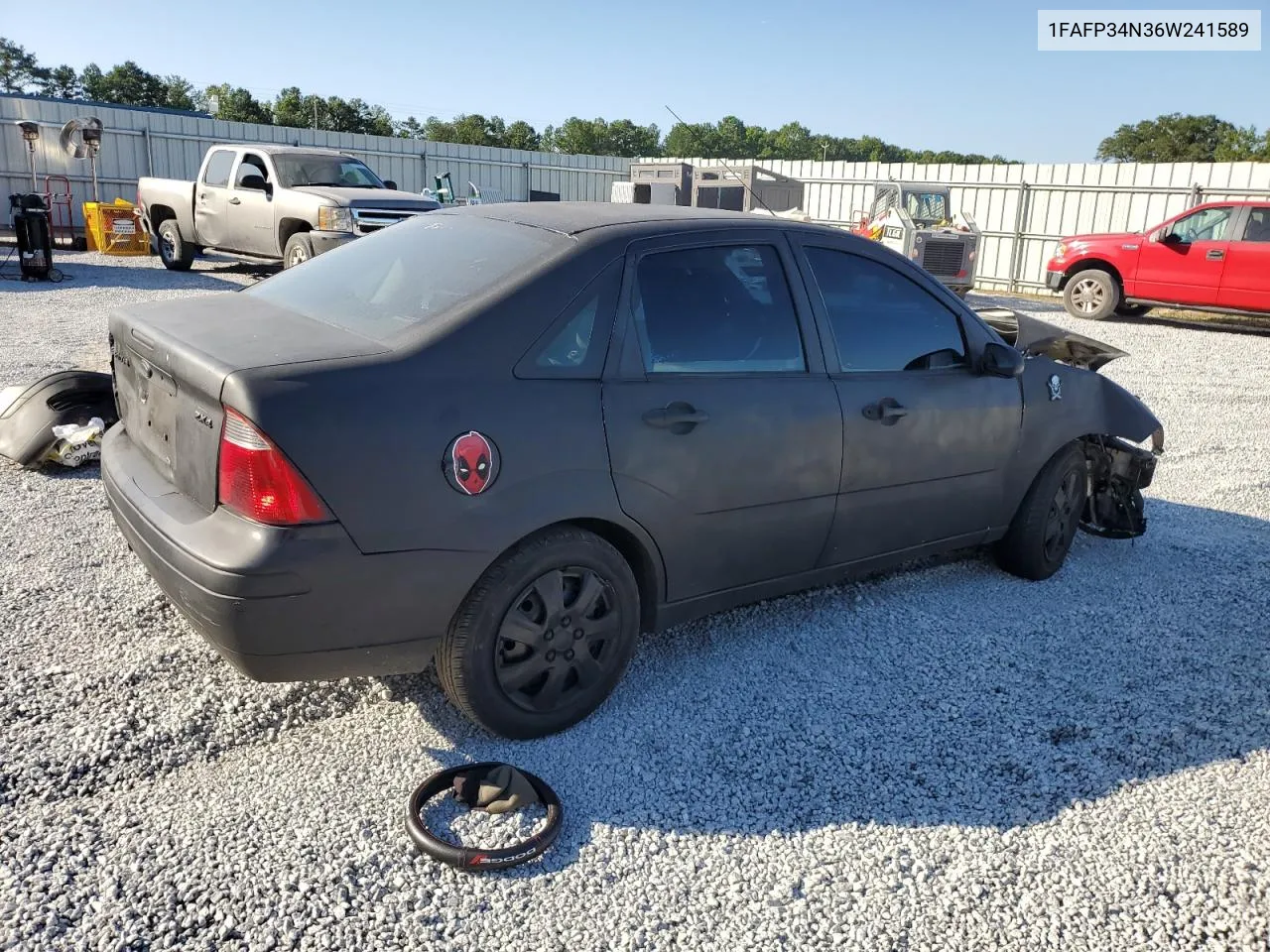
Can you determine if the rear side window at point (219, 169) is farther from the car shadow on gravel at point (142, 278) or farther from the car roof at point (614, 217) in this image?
the car roof at point (614, 217)

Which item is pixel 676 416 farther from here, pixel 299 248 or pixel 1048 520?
pixel 299 248

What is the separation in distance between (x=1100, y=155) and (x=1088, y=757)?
3264 inches

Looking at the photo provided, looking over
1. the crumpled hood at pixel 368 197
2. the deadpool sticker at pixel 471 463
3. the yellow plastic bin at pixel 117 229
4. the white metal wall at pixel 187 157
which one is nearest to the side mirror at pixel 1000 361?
the deadpool sticker at pixel 471 463

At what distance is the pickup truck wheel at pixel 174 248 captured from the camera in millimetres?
16078

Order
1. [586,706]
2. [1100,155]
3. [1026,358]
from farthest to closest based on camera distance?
[1100,155] < [1026,358] < [586,706]

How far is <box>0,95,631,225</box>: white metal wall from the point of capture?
22.2m

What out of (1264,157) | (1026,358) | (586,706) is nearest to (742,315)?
(586,706)

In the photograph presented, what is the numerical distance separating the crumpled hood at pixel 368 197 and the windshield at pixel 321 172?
301mm

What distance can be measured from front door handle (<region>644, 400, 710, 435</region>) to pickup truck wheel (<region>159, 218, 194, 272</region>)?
600 inches

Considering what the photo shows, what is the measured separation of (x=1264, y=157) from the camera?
Result: 4325cm

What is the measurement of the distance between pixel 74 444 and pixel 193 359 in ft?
10.7

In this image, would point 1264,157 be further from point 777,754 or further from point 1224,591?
point 777,754

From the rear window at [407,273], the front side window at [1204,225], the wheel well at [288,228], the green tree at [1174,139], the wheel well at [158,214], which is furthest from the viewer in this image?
the green tree at [1174,139]

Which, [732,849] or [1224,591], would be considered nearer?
[732,849]
